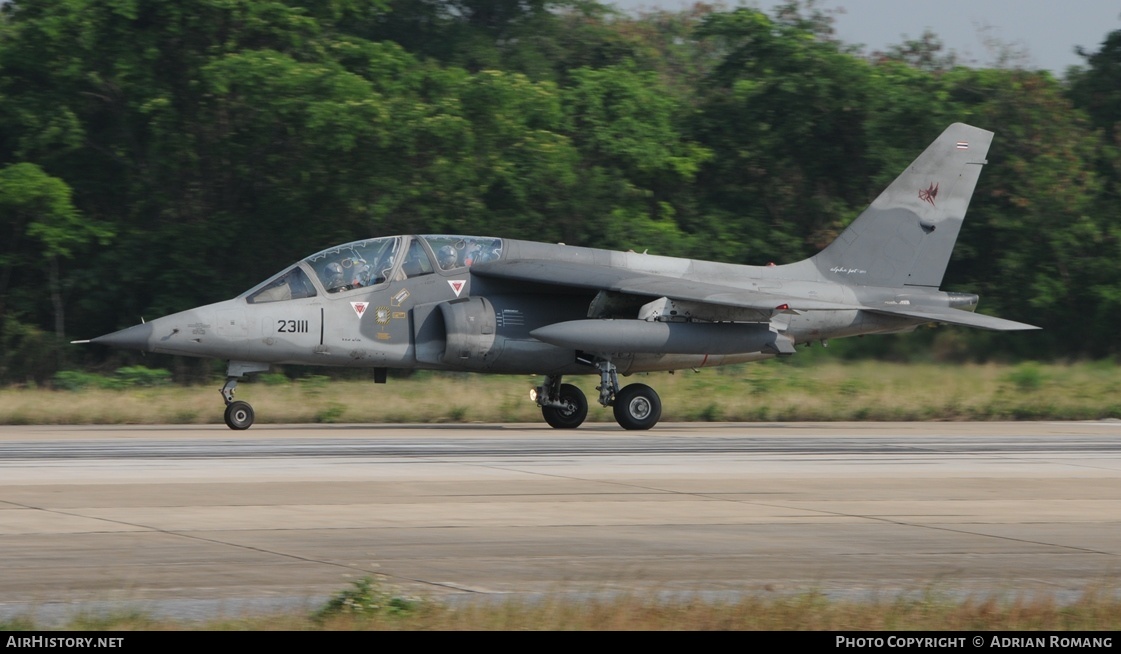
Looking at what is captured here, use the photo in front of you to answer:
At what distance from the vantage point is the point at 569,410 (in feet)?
69.6

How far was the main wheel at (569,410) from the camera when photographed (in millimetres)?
21219

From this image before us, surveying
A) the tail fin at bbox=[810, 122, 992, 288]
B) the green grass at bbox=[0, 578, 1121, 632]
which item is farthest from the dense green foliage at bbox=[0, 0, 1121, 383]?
the green grass at bbox=[0, 578, 1121, 632]

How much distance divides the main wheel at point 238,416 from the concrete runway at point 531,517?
22.8 inches

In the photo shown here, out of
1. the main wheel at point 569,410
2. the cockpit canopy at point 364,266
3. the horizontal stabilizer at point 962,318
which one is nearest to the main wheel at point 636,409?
the main wheel at point 569,410

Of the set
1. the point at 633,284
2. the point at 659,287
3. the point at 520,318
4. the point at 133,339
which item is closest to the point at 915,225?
the point at 659,287

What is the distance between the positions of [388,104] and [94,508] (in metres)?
22.3

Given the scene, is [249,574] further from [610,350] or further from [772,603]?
[610,350]

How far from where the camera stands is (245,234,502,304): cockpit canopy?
19.8m

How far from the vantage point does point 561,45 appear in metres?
43.4

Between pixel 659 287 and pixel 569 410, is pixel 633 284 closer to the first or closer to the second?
pixel 659 287

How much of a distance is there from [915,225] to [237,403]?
35.3ft

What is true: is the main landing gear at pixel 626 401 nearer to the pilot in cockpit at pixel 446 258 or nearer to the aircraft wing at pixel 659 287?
the aircraft wing at pixel 659 287

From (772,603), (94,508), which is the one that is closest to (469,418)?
(94,508)

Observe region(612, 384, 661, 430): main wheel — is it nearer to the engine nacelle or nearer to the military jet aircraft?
the military jet aircraft
